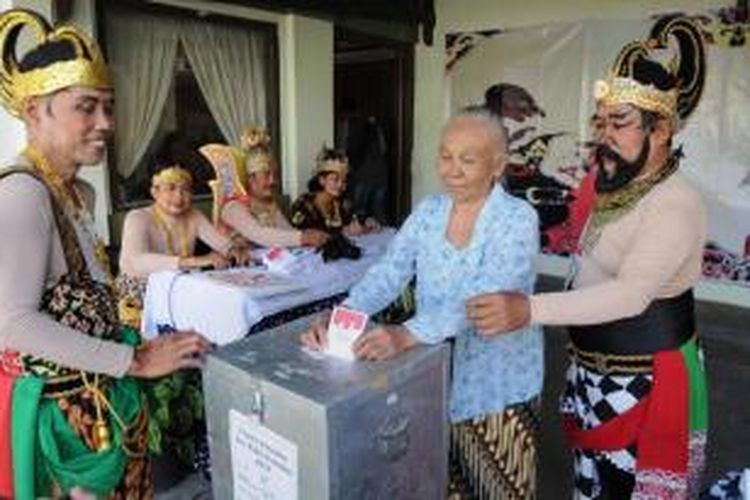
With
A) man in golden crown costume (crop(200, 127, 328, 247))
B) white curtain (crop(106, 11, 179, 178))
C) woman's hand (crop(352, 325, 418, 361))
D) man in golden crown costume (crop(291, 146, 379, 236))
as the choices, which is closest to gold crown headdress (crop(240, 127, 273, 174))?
man in golden crown costume (crop(200, 127, 328, 247))

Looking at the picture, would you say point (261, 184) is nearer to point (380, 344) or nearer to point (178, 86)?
point (178, 86)

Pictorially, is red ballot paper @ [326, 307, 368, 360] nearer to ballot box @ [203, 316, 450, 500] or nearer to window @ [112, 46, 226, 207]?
ballot box @ [203, 316, 450, 500]

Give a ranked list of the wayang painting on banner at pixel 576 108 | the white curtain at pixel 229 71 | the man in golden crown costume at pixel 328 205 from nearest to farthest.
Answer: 1. the man in golden crown costume at pixel 328 205
2. the white curtain at pixel 229 71
3. the wayang painting on banner at pixel 576 108

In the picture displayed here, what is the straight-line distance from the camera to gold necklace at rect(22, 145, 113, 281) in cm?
136

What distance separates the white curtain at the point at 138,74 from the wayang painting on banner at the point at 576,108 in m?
2.47

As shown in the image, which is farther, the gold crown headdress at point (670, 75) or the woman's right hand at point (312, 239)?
the woman's right hand at point (312, 239)

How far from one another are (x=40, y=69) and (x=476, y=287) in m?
1.03

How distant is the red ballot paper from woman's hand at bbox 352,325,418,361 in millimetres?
14

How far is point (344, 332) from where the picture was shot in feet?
4.39

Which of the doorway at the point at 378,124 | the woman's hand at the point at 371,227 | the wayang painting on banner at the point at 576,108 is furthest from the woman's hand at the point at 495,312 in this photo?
the doorway at the point at 378,124

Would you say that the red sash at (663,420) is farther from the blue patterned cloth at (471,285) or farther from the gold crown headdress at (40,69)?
the gold crown headdress at (40,69)

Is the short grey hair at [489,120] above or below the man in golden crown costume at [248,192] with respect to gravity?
above

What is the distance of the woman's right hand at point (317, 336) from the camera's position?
138cm

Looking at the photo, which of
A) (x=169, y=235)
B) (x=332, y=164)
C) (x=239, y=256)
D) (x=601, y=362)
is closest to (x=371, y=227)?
(x=332, y=164)
